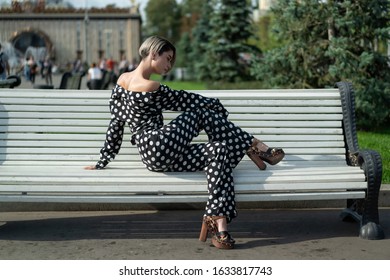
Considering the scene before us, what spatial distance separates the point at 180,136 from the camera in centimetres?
463

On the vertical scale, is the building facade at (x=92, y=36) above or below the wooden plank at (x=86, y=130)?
below

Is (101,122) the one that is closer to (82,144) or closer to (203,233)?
(82,144)

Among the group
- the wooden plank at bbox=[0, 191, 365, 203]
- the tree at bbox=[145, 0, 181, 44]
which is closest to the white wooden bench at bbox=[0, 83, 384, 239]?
the wooden plank at bbox=[0, 191, 365, 203]

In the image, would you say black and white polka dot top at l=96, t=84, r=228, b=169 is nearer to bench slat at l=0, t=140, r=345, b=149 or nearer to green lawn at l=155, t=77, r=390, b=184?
bench slat at l=0, t=140, r=345, b=149

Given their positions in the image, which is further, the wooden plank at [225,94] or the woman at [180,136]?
the wooden plank at [225,94]

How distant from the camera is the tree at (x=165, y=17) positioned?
77.2 m

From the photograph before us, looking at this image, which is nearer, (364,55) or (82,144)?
(82,144)

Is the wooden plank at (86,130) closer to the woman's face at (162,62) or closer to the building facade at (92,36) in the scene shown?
the woman's face at (162,62)

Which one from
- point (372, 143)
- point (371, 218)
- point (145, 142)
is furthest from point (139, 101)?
point (372, 143)

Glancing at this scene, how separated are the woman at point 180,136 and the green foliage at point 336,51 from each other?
6.02m

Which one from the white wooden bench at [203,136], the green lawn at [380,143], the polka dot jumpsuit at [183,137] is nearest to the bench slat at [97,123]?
the white wooden bench at [203,136]

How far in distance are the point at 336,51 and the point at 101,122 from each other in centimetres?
603

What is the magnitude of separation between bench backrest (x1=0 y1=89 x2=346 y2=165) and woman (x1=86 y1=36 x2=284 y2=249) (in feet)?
1.28

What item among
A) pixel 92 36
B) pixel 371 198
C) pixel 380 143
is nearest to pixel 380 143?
pixel 380 143
